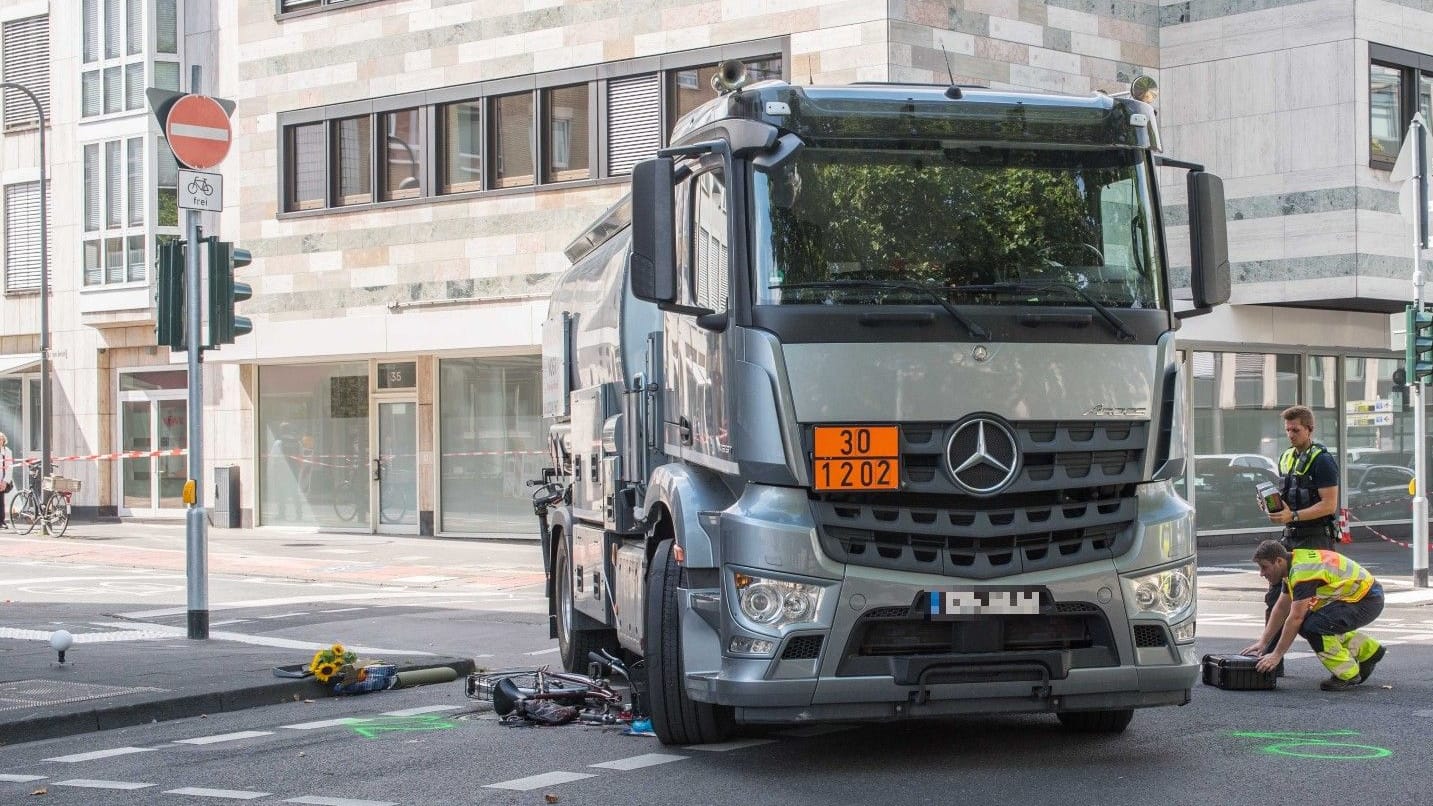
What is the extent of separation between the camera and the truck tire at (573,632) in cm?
1220

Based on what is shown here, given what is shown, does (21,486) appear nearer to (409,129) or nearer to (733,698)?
(409,129)

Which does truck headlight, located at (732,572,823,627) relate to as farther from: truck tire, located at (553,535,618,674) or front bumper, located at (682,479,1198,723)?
truck tire, located at (553,535,618,674)

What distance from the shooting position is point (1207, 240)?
8.68 m

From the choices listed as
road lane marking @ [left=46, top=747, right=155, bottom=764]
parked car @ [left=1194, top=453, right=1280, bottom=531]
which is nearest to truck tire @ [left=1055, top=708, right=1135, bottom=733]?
road lane marking @ [left=46, top=747, right=155, bottom=764]

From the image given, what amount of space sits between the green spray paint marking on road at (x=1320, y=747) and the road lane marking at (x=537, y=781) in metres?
3.20

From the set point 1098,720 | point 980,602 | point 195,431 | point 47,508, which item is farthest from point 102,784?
point 47,508

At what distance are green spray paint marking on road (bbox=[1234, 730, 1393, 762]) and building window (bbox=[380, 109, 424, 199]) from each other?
67.1ft

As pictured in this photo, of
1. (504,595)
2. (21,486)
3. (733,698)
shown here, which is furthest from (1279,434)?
(21,486)

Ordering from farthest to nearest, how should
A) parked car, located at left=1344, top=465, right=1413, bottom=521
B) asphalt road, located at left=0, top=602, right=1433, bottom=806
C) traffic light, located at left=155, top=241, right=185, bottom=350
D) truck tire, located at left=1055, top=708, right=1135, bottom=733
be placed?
parked car, located at left=1344, top=465, right=1413, bottom=521, traffic light, located at left=155, top=241, right=185, bottom=350, truck tire, located at left=1055, top=708, right=1135, bottom=733, asphalt road, located at left=0, top=602, right=1433, bottom=806

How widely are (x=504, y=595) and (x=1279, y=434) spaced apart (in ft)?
43.3

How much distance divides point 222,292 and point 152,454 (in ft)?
64.1

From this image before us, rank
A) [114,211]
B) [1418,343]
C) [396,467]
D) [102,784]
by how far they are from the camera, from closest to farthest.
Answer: [102,784]
[1418,343]
[396,467]
[114,211]

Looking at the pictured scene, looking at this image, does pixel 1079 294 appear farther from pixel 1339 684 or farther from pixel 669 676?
pixel 1339 684

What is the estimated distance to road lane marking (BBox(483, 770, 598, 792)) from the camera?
Answer: 7941 mm
